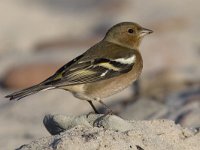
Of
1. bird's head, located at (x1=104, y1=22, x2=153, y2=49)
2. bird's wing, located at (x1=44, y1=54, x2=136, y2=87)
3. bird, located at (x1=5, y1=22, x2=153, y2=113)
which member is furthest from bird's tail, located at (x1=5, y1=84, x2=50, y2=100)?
bird's head, located at (x1=104, y1=22, x2=153, y2=49)

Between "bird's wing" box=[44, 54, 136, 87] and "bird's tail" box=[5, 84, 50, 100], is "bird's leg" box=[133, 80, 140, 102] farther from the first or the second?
"bird's tail" box=[5, 84, 50, 100]

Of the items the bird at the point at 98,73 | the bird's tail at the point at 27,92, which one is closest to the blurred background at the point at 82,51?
the bird at the point at 98,73

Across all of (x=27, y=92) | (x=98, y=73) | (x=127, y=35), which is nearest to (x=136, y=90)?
(x=127, y=35)

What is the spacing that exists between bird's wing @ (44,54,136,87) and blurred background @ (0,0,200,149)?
1.04 m

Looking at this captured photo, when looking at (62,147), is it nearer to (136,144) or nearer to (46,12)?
(136,144)

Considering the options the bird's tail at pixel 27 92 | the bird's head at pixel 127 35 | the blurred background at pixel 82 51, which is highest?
the bird's tail at pixel 27 92

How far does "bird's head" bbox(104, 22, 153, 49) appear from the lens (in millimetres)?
9695

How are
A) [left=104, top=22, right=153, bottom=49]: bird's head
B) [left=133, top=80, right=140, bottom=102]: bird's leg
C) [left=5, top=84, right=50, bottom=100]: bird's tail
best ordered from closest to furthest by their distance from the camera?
1. [left=5, top=84, right=50, bottom=100]: bird's tail
2. [left=104, top=22, right=153, bottom=49]: bird's head
3. [left=133, top=80, right=140, bottom=102]: bird's leg

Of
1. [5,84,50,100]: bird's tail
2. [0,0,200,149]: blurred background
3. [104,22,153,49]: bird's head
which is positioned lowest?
[0,0,200,149]: blurred background

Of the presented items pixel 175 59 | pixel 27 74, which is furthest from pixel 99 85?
pixel 175 59

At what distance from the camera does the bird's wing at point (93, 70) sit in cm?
856

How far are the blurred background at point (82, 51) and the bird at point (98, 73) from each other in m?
0.98

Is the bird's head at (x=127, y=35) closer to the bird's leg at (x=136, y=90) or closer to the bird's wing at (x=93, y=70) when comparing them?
the bird's wing at (x=93, y=70)

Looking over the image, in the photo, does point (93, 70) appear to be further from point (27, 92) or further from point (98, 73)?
point (27, 92)
